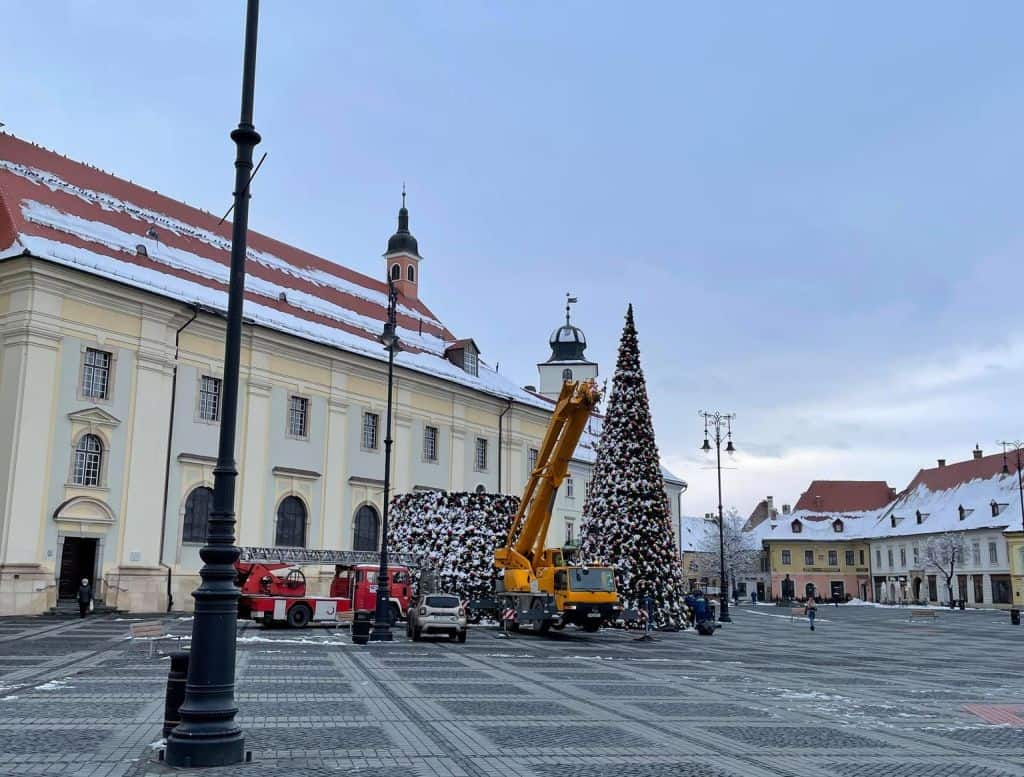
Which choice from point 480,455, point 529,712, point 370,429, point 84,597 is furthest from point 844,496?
point 529,712

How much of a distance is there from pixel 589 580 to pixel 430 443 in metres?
23.5

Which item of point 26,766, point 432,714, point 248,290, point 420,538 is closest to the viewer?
point 26,766

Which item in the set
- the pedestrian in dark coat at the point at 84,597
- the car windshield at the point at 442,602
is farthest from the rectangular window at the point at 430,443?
the car windshield at the point at 442,602

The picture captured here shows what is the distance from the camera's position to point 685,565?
12300 cm

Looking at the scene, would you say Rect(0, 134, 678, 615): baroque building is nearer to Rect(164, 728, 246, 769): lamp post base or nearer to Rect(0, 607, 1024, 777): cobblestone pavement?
Rect(0, 607, 1024, 777): cobblestone pavement

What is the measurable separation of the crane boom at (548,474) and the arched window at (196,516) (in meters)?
13.2

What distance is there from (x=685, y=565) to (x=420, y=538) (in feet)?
301

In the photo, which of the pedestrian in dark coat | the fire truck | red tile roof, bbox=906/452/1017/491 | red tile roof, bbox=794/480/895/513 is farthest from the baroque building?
red tile roof, bbox=794/480/895/513

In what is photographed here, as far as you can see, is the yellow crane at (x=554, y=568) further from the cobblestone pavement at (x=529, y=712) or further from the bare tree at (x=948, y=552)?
the bare tree at (x=948, y=552)

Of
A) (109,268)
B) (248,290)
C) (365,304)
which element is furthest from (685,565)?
(109,268)

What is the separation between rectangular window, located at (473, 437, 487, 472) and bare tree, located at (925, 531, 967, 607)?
43432mm

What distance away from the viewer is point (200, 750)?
8.07 metres

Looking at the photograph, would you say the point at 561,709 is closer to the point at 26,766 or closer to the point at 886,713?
the point at 886,713

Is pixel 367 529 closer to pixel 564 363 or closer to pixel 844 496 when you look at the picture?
pixel 564 363
